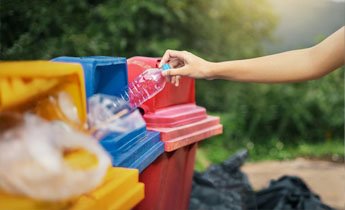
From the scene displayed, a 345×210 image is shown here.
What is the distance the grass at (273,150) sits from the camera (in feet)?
17.8

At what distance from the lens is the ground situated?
429 centimetres

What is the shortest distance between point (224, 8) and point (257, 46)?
2.56 feet

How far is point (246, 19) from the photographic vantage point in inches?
257

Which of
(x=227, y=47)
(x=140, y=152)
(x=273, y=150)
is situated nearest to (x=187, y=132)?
(x=140, y=152)

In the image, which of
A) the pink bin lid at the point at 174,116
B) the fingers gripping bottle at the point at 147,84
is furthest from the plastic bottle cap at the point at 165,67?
the pink bin lid at the point at 174,116

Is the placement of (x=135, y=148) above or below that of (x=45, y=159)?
below

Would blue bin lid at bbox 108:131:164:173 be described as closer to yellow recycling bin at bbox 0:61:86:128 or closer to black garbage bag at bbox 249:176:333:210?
yellow recycling bin at bbox 0:61:86:128

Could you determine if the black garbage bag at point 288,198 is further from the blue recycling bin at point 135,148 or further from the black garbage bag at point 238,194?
the blue recycling bin at point 135,148

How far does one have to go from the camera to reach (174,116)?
2.43m

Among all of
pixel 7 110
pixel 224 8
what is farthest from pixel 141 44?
pixel 7 110

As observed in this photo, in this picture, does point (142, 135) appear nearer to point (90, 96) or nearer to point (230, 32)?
point (90, 96)

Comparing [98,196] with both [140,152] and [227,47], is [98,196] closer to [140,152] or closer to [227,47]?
[140,152]

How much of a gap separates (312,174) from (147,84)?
9.65 feet

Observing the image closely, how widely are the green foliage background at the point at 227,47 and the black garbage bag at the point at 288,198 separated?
6.04ft
